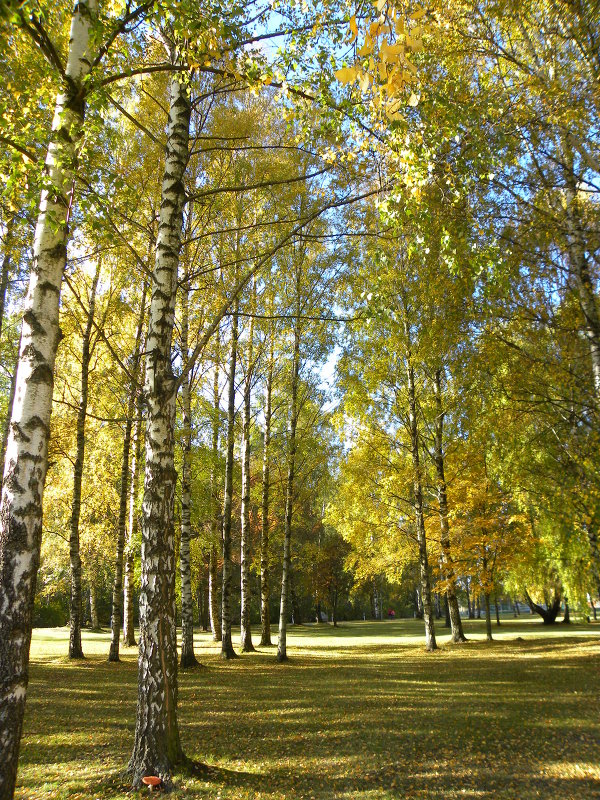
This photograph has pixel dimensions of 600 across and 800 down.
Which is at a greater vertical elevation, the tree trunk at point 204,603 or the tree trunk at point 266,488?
the tree trunk at point 266,488

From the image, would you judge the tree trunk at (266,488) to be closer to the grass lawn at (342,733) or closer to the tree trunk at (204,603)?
the grass lawn at (342,733)

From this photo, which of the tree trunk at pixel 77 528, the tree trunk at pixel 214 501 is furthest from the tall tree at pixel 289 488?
the tree trunk at pixel 77 528

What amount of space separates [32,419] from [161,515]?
65.1 inches

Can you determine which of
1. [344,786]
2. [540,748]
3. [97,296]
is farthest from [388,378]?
[344,786]

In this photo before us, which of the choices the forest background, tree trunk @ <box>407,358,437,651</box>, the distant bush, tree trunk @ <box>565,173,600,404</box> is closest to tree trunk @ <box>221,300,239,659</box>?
the forest background

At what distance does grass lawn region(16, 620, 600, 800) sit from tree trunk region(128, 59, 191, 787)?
41 cm

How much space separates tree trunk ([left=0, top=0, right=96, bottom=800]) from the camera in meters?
3.08

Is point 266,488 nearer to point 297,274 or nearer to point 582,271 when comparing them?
point 297,274

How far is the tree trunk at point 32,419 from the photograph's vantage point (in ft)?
10.1

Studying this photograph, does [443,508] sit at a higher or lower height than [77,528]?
higher

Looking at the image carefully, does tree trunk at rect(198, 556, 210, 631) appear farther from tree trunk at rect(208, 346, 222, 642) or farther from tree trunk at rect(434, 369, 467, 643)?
tree trunk at rect(434, 369, 467, 643)

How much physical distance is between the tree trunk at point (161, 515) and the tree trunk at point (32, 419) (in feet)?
4.13

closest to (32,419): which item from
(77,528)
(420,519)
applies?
(77,528)

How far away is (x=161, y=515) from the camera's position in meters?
4.60
